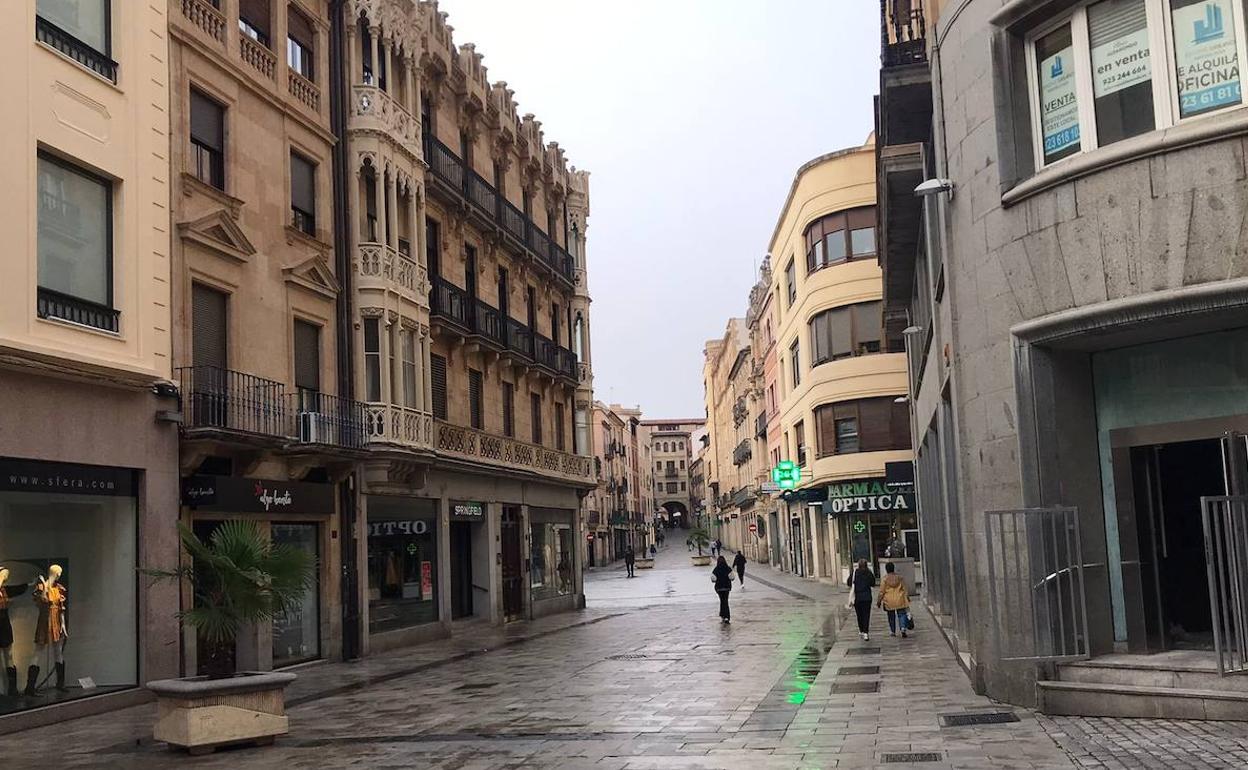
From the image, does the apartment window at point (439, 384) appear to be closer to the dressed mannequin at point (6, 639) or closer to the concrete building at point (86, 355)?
the concrete building at point (86, 355)

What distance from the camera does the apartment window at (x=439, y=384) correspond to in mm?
28578

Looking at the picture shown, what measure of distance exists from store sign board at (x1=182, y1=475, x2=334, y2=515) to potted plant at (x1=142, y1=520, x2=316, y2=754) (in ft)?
17.5

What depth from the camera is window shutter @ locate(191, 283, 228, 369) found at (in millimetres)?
18953

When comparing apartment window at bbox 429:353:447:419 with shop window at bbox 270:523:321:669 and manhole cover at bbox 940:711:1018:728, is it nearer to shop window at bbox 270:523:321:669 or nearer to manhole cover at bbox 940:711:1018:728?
shop window at bbox 270:523:321:669

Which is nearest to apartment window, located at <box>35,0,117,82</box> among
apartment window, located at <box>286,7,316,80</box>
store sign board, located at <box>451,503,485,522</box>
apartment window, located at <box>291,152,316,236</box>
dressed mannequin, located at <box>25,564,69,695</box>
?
apartment window, located at <box>286,7,316,80</box>

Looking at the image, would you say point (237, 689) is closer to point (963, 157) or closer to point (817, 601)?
point (963, 157)

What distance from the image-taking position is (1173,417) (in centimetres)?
1179

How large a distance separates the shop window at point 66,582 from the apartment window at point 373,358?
7.79 meters

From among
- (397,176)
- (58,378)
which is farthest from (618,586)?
(58,378)

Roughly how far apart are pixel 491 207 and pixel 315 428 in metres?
13.4

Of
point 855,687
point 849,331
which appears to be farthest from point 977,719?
point 849,331

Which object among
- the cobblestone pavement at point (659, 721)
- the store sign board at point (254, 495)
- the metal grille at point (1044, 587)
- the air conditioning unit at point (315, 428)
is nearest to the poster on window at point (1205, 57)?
the metal grille at point (1044, 587)

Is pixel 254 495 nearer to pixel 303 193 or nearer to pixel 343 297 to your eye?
pixel 343 297

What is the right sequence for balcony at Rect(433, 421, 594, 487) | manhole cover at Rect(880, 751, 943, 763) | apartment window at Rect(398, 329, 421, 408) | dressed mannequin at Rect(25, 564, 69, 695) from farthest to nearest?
balcony at Rect(433, 421, 594, 487) → apartment window at Rect(398, 329, 421, 408) → dressed mannequin at Rect(25, 564, 69, 695) → manhole cover at Rect(880, 751, 943, 763)
